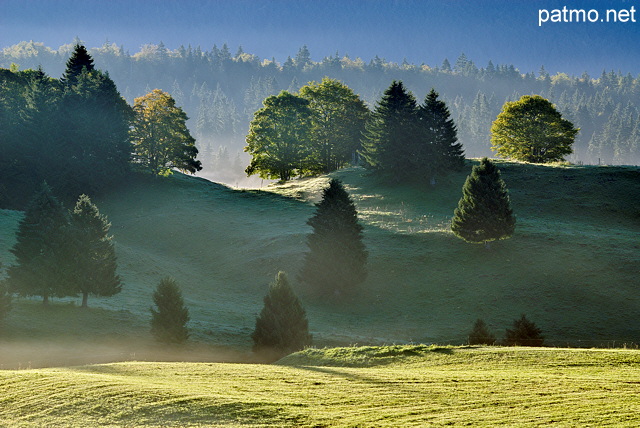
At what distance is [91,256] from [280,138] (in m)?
54.5

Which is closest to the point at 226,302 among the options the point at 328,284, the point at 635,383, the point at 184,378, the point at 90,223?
the point at 328,284

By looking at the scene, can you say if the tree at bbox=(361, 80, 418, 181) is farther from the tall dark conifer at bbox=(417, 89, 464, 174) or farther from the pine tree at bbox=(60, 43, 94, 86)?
the pine tree at bbox=(60, 43, 94, 86)

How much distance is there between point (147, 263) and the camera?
2392 inches

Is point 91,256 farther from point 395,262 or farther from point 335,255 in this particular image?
point 395,262

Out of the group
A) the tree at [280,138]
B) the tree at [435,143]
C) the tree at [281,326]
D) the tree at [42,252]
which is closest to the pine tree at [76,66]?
the tree at [280,138]

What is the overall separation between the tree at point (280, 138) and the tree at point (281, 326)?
58.6m

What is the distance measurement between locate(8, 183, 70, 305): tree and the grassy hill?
166 centimetres

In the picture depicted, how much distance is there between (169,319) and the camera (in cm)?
3916

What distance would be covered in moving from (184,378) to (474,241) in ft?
131

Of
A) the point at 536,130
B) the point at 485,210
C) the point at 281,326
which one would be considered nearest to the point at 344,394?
the point at 281,326

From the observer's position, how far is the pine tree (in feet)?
304

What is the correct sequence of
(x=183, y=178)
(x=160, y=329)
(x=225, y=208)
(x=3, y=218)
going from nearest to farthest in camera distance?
1. (x=160, y=329)
2. (x=3, y=218)
3. (x=225, y=208)
4. (x=183, y=178)

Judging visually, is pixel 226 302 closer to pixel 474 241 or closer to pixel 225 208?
pixel 474 241

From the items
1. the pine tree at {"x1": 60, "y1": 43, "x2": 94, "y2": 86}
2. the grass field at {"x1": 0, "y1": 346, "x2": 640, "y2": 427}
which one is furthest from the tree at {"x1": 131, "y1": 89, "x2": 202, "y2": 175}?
the grass field at {"x1": 0, "y1": 346, "x2": 640, "y2": 427}
